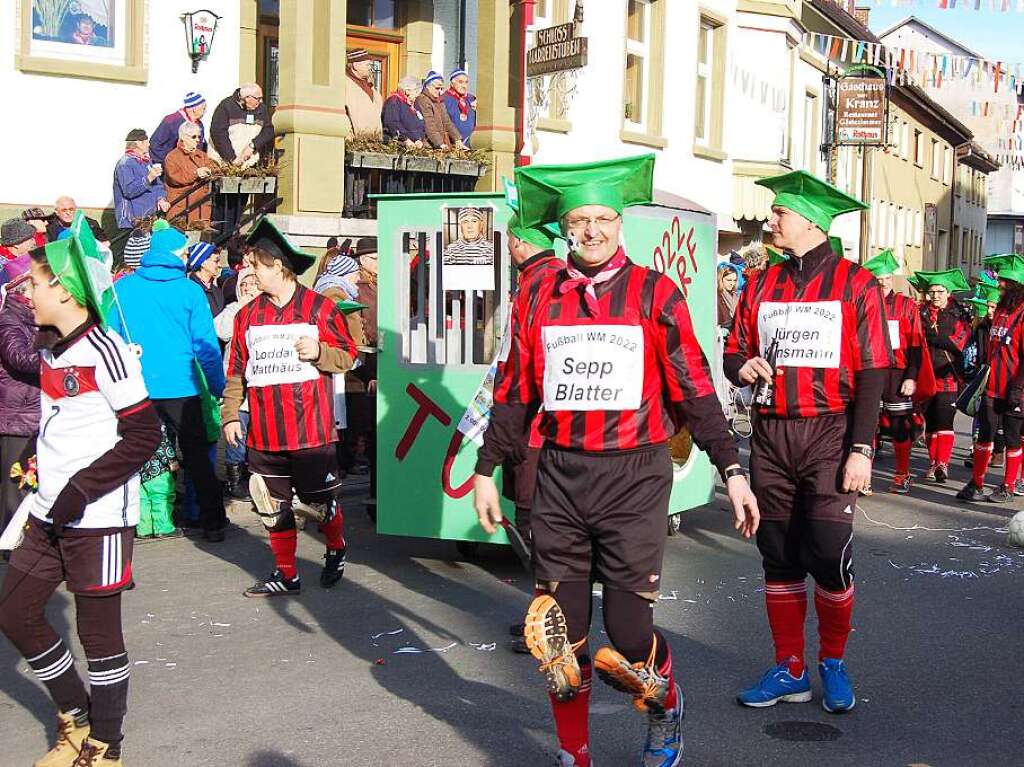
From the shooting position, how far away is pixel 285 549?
7496 millimetres

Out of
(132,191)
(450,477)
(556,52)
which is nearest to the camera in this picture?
(450,477)

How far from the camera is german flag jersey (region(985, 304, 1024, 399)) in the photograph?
36.1ft

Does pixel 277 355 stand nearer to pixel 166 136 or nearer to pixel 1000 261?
pixel 1000 261

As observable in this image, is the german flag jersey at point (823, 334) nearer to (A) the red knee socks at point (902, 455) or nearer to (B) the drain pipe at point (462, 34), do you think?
(A) the red knee socks at point (902, 455)

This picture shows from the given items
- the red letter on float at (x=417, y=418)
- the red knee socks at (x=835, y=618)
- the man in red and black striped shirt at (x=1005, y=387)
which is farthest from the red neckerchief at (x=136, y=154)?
the red knee socks at (x=835, y=618)

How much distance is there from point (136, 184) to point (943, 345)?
7639mm

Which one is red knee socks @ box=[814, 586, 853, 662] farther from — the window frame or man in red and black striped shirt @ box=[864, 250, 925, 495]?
the window frame

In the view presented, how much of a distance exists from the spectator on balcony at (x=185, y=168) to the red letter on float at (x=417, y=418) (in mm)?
6193

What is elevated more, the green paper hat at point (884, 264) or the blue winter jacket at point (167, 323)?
the green paper hat at point (884, 264)

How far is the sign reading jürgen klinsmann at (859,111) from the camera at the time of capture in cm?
3116

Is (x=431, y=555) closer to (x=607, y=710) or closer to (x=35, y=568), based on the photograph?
(x=607, y=710)

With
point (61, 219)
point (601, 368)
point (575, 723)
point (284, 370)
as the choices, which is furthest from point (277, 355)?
point (61, 219)

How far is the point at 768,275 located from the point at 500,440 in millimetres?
1688

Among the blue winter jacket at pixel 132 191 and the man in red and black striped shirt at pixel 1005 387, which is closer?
the man in red and black striped shirt at pixel 1005 387
